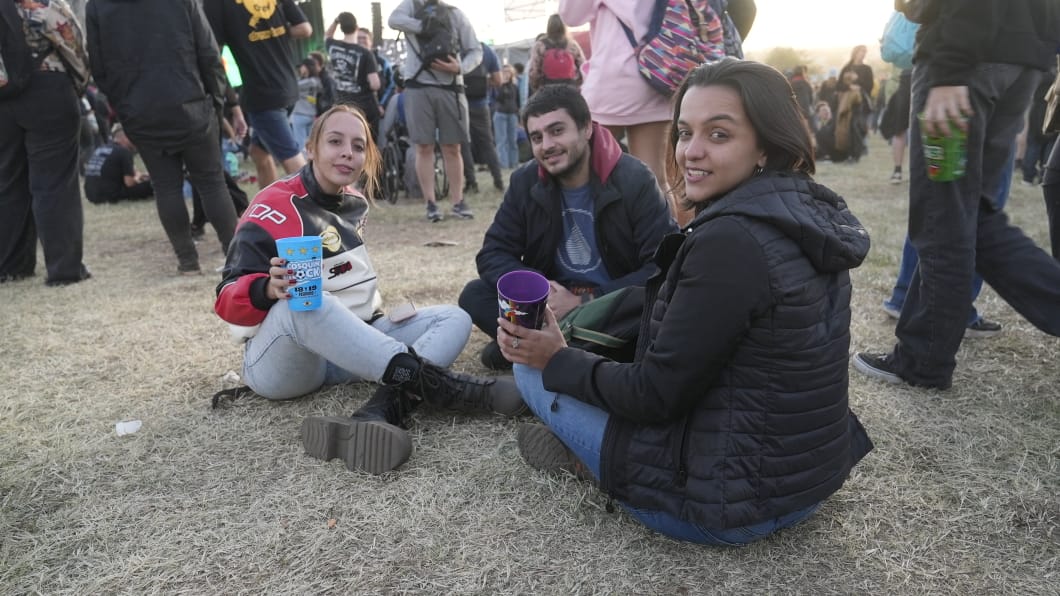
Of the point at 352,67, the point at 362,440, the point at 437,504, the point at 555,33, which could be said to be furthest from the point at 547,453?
the point at 555,33

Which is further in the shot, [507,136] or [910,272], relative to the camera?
[507,136]

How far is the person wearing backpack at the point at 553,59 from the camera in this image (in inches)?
279

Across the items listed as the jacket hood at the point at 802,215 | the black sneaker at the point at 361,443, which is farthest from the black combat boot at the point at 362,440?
the jacket hood at the point at 802,215

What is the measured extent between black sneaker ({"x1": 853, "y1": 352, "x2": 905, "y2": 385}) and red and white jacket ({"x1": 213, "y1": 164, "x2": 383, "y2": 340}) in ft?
6.42

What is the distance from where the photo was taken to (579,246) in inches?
105

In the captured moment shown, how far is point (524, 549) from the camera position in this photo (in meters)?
1.66

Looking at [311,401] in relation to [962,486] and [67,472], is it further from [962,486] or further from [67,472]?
[962,486]

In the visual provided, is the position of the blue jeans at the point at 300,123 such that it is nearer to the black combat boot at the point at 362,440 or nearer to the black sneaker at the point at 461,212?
the black sneaker at the point at 461,212

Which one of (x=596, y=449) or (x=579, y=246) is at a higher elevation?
(x=579, y=246)

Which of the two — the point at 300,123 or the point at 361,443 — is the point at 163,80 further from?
the point at 300,123

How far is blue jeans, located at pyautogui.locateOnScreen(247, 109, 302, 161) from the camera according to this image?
4.72 metres

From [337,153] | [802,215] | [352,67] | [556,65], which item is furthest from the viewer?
[556,65]

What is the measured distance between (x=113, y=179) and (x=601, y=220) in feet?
23.3

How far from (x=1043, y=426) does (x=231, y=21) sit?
16.7 ft
